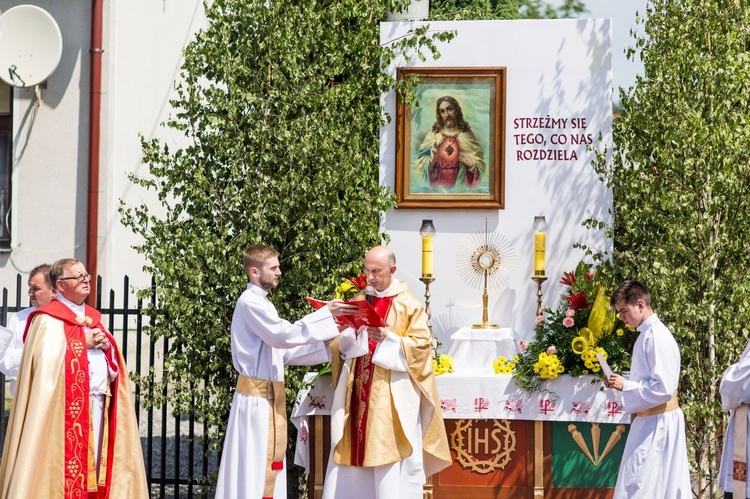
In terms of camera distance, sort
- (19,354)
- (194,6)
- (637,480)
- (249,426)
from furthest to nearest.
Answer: (194,6) < (19,354) < (249,426) < (637,480)

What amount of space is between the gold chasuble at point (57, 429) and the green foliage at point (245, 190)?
58.4 inches

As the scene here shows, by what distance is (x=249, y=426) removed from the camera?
7.44 meters

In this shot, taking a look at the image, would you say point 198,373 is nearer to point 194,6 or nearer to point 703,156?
point 703,156

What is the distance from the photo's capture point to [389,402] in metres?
7.59

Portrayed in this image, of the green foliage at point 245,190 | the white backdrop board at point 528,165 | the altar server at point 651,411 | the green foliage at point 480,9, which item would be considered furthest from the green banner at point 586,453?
the green foliage at point 480,9

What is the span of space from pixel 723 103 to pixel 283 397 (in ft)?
13.2

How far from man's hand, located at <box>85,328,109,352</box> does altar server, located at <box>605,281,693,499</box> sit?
334 cm

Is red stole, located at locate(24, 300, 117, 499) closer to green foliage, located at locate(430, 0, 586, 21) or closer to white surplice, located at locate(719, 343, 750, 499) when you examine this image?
white surplice, located at locate(719, 343, 750, 499)

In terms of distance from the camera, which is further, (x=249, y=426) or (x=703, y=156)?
(x=703, y=156)

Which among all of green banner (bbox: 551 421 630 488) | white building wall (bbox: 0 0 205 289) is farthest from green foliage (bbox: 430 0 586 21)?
green banner (bbox: 551 421 630 488)

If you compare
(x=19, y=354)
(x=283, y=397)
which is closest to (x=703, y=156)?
(x=283, y=397)

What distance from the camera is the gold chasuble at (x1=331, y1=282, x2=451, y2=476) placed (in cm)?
749

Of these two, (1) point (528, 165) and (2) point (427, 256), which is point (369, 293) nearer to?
(2) point (427, 256)

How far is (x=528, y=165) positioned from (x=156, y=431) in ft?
20.1
